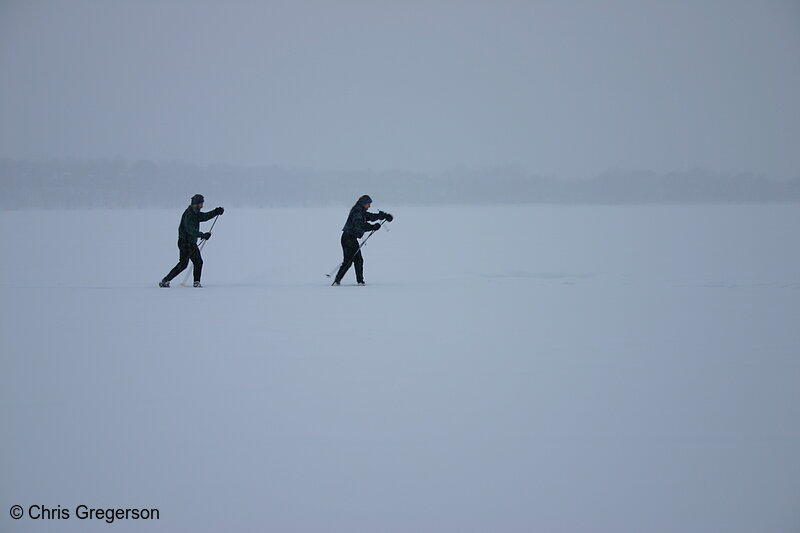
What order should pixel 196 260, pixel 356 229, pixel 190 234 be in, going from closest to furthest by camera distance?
pixel 190 234
pixel 196 260
pixel 356 229

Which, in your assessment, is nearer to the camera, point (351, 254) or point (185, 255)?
point (185, 255)

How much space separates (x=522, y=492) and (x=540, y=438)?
681 mm

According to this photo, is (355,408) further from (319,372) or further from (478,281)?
(478,281)

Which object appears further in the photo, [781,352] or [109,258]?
[109,258]

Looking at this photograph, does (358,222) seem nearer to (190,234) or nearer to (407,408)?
(190,234)

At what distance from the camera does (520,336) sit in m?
7.95

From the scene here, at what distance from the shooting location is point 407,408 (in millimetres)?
5441

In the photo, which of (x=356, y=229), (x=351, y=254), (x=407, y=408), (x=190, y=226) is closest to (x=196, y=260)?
(x=190, y=226)

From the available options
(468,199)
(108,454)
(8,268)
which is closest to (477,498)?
(108,454)

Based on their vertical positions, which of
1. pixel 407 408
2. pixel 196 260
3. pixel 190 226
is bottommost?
pixel 407 408

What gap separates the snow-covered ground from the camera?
421 cm

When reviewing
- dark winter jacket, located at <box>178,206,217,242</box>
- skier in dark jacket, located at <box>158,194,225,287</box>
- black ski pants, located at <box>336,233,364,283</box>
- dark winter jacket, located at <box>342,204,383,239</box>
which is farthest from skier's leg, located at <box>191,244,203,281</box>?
dark winter jacket, located at <box>342,204,383,239</box>

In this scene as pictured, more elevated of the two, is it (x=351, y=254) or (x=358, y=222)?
(x=358, y=222)

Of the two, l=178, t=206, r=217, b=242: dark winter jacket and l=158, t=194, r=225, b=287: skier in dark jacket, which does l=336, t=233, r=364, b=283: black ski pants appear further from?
l=178, t=206, r=217, b=242: dark winter jacket
